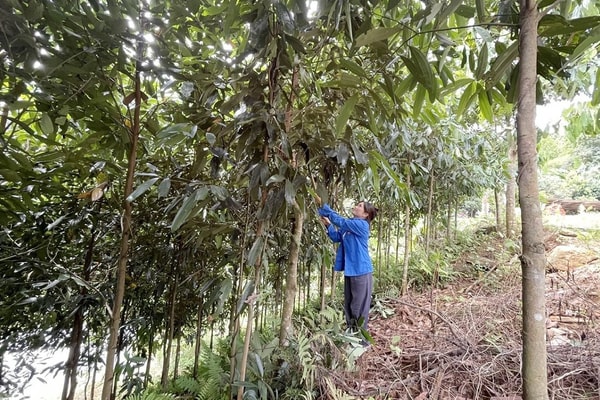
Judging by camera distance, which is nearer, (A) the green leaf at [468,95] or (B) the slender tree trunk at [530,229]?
(B) the slender tree trunk at [530,229]

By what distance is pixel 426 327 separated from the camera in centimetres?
246

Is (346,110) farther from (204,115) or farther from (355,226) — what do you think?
(355,226)

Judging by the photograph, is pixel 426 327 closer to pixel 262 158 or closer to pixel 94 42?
pixel 262 158

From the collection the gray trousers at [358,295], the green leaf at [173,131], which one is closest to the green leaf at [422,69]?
the green leaf at [173,131]

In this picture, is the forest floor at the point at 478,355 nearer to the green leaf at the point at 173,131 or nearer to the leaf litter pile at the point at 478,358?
the leaf litter pile at the point at 478,358

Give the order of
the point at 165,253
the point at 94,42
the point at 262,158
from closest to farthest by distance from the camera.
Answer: the point at 94,42
the point at 262,158
the point at 165,253

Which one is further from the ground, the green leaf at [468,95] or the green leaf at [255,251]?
the green leaf at [468,95]

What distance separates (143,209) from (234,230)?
60 cm

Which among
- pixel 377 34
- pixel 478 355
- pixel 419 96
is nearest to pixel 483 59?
pixel 419 96

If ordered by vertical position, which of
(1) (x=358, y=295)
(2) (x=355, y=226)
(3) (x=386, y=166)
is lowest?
(1) (x=358, y=295)

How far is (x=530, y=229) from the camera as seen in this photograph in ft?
2.35

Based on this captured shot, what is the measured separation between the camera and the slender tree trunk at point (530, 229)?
0.70m

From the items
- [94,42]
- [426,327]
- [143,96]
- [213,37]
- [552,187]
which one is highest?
[552,187]

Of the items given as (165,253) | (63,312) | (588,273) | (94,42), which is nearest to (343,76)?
(94,42)
